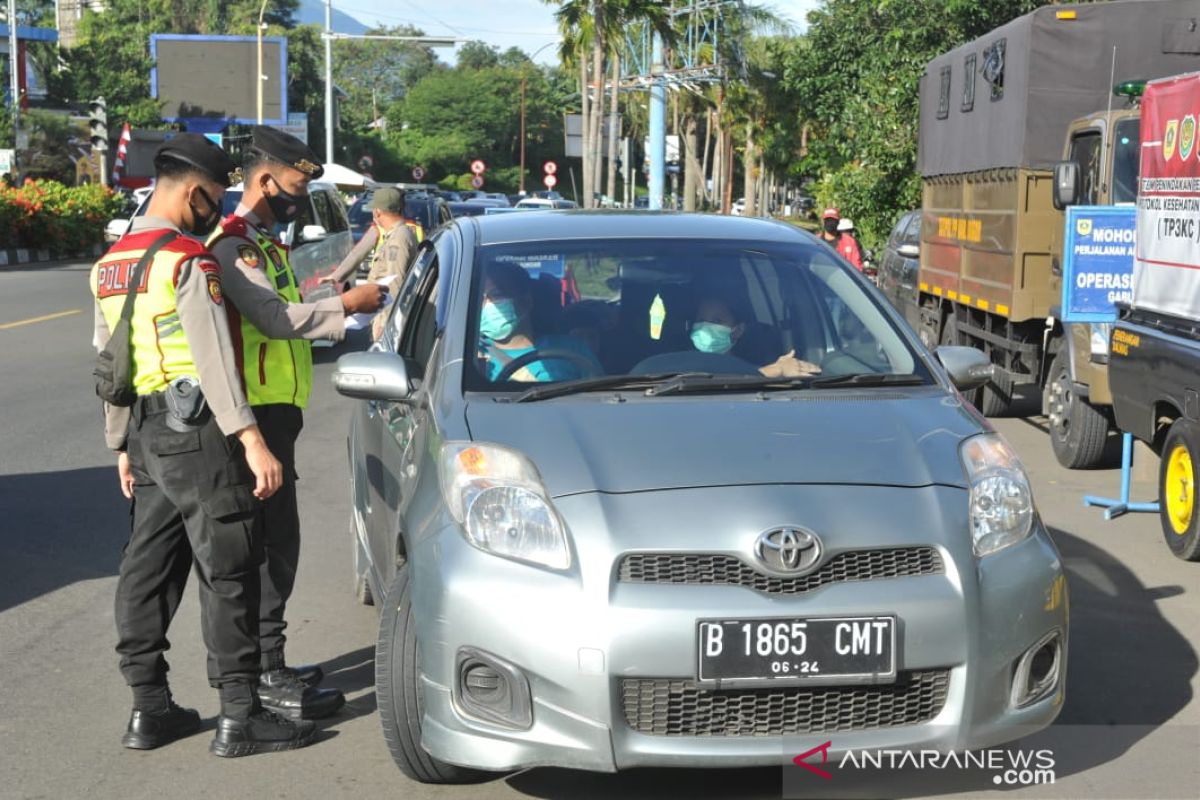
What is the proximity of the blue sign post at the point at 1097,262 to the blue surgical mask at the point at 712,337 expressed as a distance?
16.7 feet

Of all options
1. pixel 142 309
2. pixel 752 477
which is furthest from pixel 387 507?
pixel 752 477

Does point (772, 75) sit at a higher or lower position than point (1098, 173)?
higher

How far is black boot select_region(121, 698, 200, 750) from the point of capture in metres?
4.81

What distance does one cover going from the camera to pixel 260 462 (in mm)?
4477

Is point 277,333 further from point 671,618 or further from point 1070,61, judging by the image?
point 1070,61

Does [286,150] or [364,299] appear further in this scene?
[286,150]

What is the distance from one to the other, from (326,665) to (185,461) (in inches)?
56.9

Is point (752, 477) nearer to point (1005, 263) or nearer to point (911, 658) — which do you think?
point (911, 658)

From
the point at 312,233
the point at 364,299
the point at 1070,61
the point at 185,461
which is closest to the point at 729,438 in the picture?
the point at 364,299

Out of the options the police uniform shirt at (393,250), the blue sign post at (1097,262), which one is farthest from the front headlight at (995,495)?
the police uniform shirt at (393,250)

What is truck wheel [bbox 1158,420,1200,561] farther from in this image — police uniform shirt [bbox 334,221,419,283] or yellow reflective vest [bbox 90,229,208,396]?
police uniform shirt [bbox 334,221,419,283]

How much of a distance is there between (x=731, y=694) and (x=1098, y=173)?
302 inches

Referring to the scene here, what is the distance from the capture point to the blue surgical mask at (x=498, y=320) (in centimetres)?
497

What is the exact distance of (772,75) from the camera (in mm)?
57344
